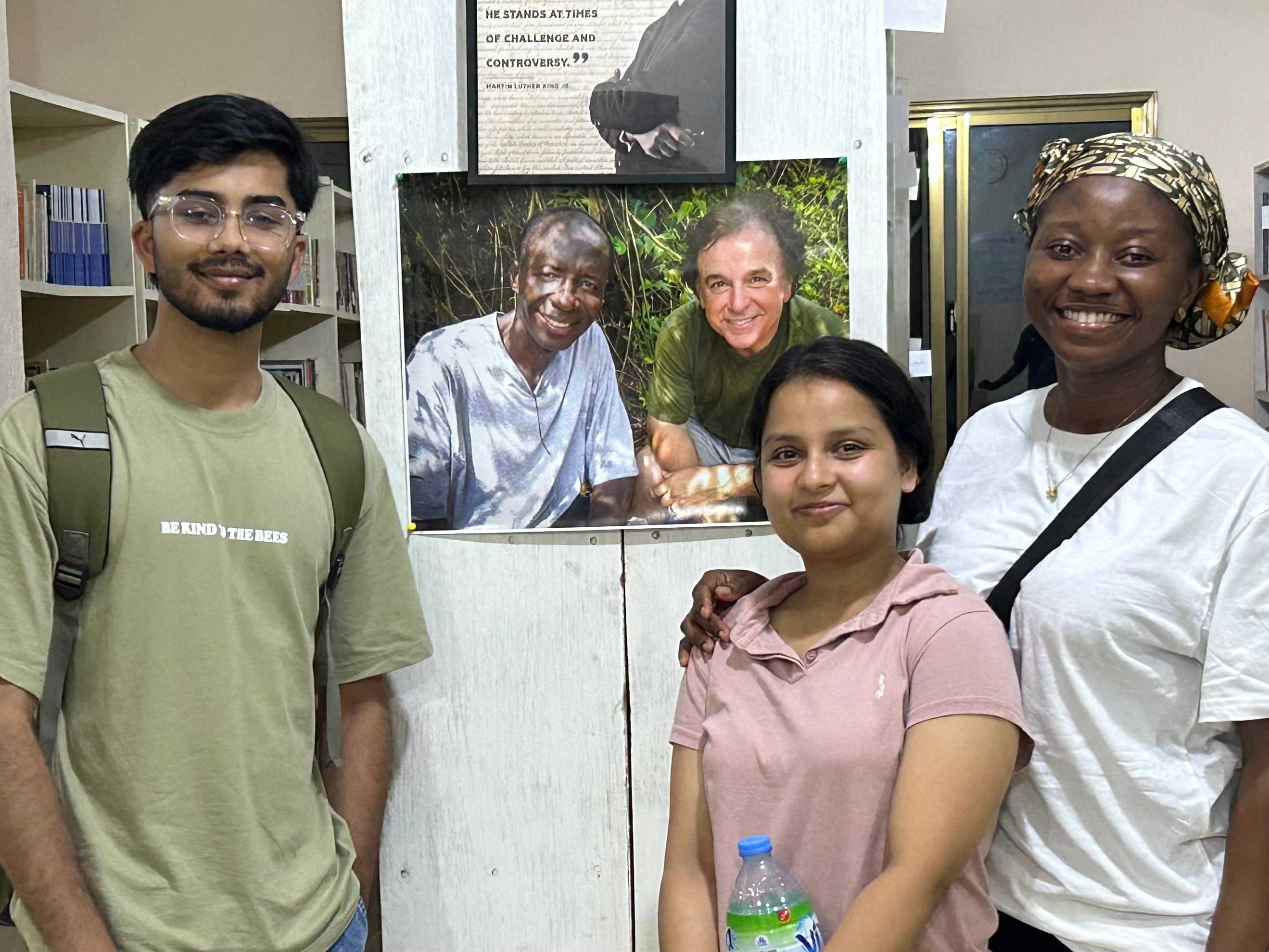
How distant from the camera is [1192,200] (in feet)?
4.35

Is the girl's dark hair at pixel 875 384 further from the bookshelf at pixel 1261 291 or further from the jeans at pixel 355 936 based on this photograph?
the bookshelf at pixel 1261 291

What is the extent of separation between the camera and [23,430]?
1.36 meters

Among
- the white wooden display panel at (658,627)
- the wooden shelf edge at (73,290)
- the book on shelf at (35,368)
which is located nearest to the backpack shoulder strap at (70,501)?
the white wooden display panel at (658,627)

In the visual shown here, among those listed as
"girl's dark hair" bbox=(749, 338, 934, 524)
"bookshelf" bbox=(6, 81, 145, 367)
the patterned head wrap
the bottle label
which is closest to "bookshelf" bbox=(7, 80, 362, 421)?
"bookshelf" bbox=(6, 81, 145, 367)

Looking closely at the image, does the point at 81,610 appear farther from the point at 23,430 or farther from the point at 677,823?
the point at 677,823

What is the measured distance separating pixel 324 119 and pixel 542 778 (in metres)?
5.01

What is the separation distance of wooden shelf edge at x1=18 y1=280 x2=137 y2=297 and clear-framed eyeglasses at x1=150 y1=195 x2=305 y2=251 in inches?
90.6

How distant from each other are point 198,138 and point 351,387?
4.50 meters

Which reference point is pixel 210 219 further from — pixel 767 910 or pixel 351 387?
pixel 351 387

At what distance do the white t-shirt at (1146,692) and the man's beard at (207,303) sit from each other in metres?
1.01

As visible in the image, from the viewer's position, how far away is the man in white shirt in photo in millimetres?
1828

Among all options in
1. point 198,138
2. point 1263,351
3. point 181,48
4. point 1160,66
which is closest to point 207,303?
point 198,138

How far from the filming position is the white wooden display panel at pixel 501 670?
1812mm

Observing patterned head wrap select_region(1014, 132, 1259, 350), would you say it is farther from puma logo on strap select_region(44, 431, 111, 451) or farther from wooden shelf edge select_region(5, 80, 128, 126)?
wooden shelf edge select_region(5, 80, 128, 126)
